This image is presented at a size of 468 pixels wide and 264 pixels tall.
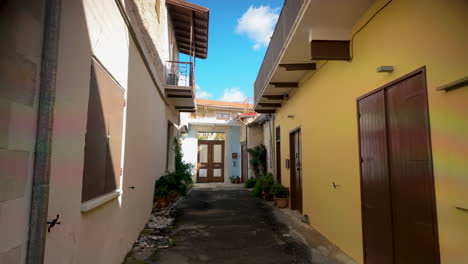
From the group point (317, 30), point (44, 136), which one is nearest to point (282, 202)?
point (317, 30)

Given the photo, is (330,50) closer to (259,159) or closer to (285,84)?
(285,84)

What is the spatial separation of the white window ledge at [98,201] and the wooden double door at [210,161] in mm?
11217

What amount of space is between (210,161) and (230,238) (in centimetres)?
1004

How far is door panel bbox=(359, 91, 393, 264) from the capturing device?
9.70 feet

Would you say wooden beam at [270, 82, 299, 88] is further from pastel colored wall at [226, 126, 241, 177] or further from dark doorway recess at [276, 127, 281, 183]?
pastel colored wall at [226, 126, 241, 177]

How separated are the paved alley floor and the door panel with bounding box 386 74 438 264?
1410 mm

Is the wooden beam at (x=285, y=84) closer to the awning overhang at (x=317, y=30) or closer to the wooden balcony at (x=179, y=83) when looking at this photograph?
the awning overhang at (x=317, y=30)

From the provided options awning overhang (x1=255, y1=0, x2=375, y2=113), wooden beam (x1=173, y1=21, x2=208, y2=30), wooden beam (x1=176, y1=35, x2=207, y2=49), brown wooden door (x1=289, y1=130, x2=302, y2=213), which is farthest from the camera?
wooden beam (x1=176, y1=35, x2=207, y2=49)

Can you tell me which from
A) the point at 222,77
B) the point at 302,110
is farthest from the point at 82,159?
the point at 222,77

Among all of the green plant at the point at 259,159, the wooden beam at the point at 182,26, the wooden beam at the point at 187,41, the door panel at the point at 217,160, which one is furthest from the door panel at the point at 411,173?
the door panel at the point at 217,160

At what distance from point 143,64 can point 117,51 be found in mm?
1573

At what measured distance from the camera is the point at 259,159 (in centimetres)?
1086

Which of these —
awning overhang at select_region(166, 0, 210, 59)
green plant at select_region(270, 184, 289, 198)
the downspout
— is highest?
awning overhang at select_region(166, 0, 210, 59)

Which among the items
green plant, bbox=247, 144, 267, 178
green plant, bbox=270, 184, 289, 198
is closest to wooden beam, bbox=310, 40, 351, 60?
green plant, bbox=270, 184, 289, 198
